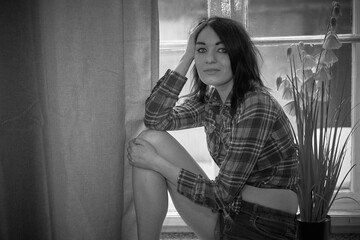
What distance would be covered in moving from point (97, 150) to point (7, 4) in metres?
0.54

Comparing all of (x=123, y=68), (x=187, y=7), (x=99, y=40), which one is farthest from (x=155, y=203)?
(x=187, y=7)

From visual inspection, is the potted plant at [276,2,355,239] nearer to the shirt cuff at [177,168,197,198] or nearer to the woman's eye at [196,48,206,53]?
the woman's eye at [196,48,206,53]

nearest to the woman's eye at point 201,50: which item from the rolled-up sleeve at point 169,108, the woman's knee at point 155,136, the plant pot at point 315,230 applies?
the rolled-up sleeve at point 169,108

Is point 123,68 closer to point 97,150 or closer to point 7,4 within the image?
point 97,150

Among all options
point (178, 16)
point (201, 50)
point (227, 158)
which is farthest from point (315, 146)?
point (178, 16)

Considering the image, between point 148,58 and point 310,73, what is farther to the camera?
point 310,73

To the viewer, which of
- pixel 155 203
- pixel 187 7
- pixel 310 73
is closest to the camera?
pixel 155 203

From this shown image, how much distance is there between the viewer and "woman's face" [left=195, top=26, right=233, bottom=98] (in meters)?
1.30

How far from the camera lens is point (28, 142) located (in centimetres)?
140

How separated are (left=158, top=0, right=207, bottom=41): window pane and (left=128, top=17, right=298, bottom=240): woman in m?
0.33

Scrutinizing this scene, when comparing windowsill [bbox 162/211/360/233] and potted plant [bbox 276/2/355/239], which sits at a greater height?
potted plant [bbox 276/2/355/239]

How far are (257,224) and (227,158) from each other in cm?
23

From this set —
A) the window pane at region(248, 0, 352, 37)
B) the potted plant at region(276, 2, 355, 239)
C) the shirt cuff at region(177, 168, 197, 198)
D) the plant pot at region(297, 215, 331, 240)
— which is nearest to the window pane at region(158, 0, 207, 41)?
the window pane at region(248, 0, 352, 37)

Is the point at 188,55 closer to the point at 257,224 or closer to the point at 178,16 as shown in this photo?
the point at 178,16
